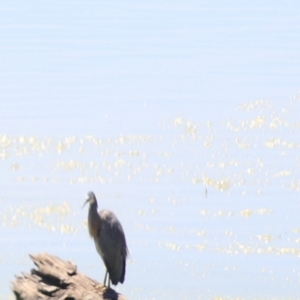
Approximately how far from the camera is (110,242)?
39.6 ft

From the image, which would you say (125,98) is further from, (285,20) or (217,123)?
(285,20)

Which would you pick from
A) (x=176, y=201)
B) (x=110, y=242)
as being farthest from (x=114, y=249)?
(x=176, y=201)

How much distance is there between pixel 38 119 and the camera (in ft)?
60.8

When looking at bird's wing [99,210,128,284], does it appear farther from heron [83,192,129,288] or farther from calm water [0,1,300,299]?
calm water [0,1,300,299]

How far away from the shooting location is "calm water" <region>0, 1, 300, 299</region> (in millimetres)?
13992

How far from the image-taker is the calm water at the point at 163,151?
14.0 meters

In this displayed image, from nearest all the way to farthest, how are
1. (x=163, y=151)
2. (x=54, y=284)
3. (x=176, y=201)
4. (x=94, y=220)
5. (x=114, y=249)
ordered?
1. (x=54, y=284)
2. (x=114, y=249)
3. (x=94, y=220)
4. (x=176, y=201)
5. (x=163, y=151)

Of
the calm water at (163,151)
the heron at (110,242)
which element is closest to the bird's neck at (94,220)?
the heron at (110,242)

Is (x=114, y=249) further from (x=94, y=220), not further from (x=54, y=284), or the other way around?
(x=54, y=284)

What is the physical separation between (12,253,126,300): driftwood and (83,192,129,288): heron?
1.13 meters

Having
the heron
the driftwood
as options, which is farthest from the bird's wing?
the driftwood

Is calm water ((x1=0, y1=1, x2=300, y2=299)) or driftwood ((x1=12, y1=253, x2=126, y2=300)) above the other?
calm water ((x1=0, y1=1, x2=300, y2=299))

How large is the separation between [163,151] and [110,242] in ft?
17.6

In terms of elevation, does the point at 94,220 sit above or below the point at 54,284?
above
